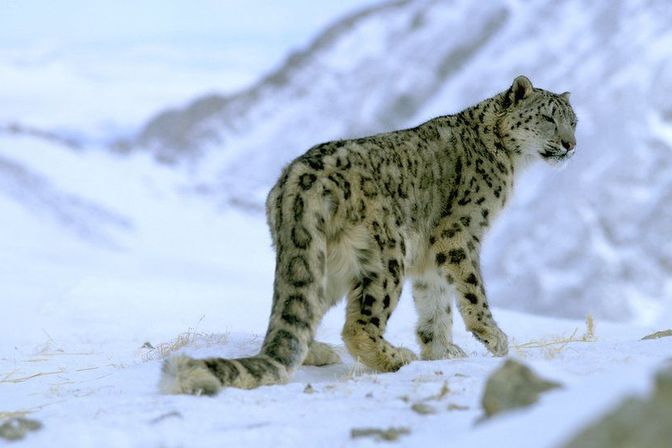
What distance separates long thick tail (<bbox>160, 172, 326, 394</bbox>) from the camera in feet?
19.2

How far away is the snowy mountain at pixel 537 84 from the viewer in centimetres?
2864

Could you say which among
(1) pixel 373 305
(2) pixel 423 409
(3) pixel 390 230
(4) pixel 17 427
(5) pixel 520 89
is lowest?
(4) pixel 17 427

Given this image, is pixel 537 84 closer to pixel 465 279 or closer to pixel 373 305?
pixel 465 279

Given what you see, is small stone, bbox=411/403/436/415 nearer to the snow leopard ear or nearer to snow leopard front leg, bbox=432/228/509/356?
snow leopard front leg, bbox=432/228/509/356

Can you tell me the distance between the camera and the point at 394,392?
18.2 ft

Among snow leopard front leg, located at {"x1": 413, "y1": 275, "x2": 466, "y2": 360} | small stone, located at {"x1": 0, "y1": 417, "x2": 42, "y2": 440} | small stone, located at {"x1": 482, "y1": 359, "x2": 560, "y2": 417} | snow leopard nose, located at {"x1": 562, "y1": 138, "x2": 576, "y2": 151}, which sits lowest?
small stone, located at {"x1": 0, "y1": 417, "x2": 42, "y2": 440}

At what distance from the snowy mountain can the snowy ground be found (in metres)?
5.81

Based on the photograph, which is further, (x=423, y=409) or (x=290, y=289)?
(x=290, y=289)

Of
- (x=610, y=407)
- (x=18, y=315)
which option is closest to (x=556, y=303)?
(x=18, y=315)

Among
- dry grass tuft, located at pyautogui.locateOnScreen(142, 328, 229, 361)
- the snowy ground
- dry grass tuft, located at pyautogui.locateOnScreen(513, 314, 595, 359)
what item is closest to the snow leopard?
the snowy ground

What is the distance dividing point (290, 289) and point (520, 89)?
325cm

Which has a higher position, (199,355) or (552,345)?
(552,345)

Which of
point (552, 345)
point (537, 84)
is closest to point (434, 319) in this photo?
point (552, 345)

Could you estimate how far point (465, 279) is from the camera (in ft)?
25.7
